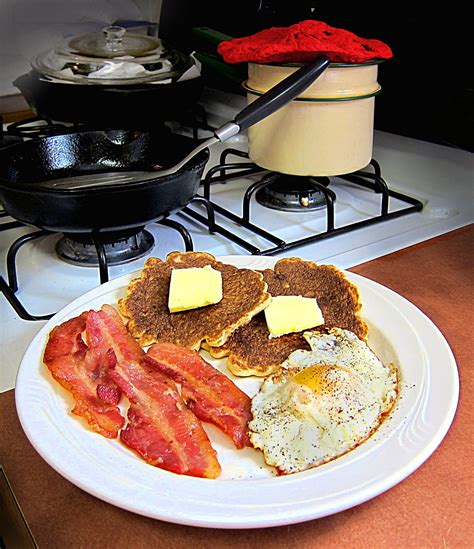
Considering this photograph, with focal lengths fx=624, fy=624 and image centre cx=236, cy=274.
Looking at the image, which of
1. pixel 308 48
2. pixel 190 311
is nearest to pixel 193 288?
pixel 190 311

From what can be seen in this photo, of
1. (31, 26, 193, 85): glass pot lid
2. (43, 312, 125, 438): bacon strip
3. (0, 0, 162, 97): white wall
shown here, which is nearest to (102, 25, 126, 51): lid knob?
(31, 26, 193, 85): glass pot lid

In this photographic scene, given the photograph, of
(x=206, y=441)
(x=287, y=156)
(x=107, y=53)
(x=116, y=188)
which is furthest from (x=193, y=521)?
(x=107, y=53)

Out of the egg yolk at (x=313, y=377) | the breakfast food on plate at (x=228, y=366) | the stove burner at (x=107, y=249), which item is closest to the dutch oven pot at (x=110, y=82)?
the stove burner at (x=107, y=249)

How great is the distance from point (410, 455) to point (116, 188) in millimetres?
413

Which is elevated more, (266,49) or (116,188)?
(266,49)

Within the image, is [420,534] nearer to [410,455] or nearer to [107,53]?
[410,455]

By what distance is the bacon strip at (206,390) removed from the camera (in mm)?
499

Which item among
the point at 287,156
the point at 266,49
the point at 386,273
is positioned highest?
the point at 266,49

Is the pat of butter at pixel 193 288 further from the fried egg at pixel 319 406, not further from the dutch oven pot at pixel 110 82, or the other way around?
the dutch oven pot at pixel 110 82

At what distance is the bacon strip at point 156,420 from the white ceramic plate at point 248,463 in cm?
1

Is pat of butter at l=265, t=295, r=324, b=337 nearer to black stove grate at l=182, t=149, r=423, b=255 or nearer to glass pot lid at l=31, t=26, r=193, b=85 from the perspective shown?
black stove grate at l=182, t=149, r=423, b=255

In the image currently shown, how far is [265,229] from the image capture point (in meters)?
0.91

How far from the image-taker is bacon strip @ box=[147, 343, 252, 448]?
499mm

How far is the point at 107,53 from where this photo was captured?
108 centimetres
